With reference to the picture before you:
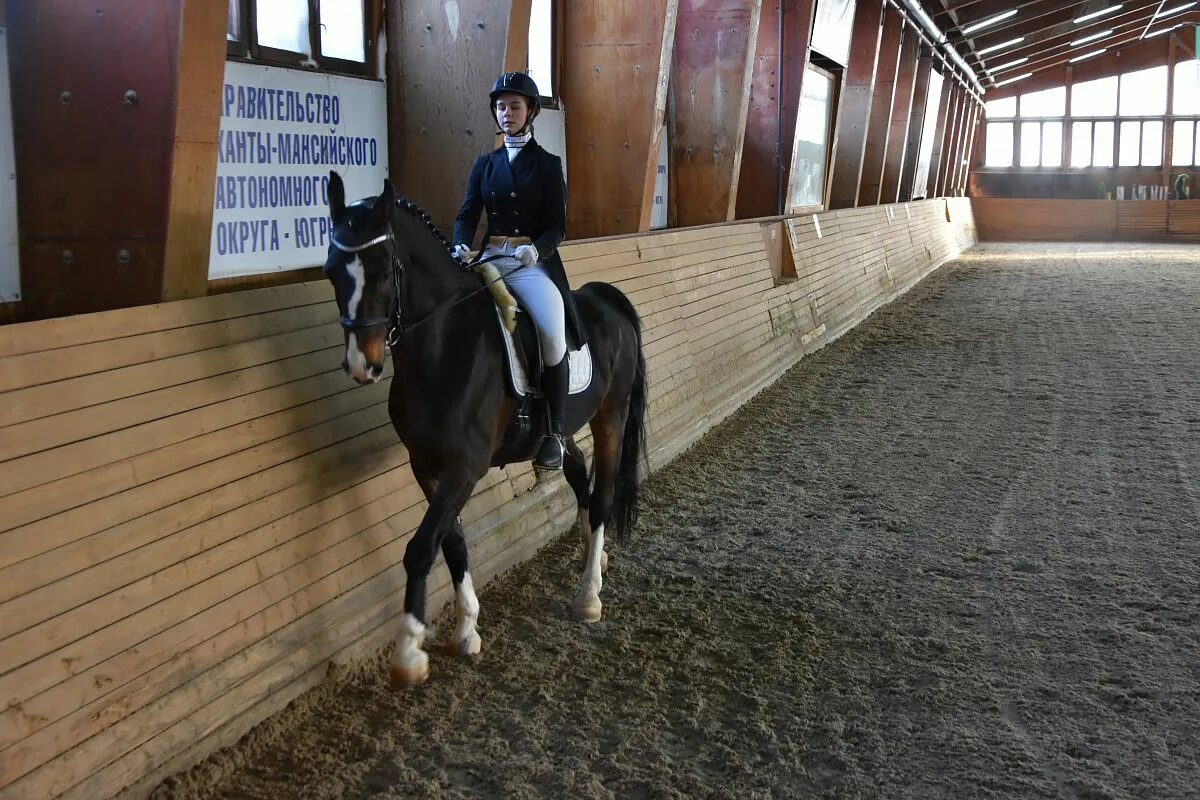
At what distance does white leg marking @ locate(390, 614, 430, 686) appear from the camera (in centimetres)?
361

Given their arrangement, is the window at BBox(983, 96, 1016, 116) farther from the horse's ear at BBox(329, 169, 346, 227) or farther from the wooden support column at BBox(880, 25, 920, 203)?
the horse's ear at BBox(329, 169, 346, 227)

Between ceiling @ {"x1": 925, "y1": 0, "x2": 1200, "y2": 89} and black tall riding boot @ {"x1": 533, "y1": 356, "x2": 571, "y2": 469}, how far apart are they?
19.8m

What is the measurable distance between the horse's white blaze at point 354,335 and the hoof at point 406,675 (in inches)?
39.4

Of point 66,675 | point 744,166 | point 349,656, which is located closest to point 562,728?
point 349,656

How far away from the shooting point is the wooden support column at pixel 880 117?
20.9 metres

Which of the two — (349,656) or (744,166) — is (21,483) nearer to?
(349,656)

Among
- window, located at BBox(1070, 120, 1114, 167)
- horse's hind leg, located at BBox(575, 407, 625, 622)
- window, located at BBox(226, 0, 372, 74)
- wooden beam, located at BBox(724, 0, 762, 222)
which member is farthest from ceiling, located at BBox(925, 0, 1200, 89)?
horse's hind leg, located at BBox(575, 407, 625, 622)

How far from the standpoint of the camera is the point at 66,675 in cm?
275

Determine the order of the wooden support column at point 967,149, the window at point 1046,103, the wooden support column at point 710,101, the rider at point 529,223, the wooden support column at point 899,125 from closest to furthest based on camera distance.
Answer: the rider at point 529,223 < the wooden support column at point 710,101 < the wooden support column at point 899,125 < the wooden support column at point 967,149 < the window at point 1046,103

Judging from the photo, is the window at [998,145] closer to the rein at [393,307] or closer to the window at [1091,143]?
the window at [1091,143]

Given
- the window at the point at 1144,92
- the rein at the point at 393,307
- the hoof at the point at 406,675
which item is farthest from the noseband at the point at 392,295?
the window at the point at 1144,92

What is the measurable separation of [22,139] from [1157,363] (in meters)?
9.56

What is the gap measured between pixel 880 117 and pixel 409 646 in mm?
20475

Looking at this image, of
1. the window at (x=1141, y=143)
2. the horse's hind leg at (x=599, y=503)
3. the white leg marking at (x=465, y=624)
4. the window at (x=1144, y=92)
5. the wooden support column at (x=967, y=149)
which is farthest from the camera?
the wooden support column at (x=967, y=149)
